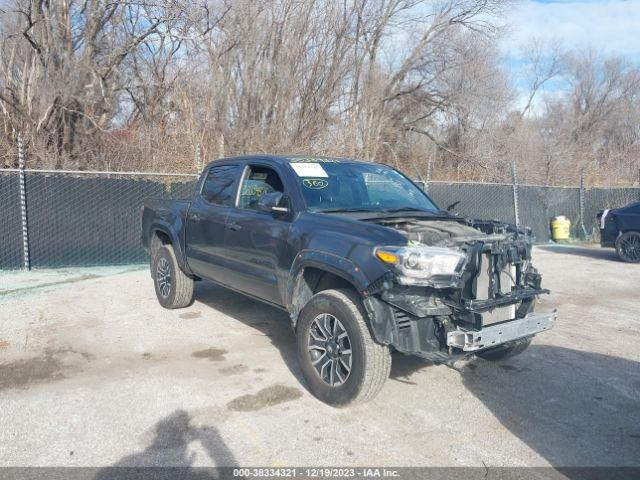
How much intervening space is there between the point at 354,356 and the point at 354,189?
1793 millimetres

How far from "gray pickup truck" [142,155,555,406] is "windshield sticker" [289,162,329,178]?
16mm

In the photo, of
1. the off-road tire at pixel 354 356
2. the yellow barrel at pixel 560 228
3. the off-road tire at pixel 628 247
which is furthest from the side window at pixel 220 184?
the yellow barrel at pixel 560 228

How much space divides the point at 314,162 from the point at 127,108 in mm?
10875

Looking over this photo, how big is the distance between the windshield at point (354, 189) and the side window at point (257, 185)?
0.91ft

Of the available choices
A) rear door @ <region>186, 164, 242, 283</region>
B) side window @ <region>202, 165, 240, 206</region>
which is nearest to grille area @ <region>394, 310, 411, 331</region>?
rear door @ <region>186, 164, 242, 283</region>

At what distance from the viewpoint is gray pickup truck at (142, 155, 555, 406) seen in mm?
3672

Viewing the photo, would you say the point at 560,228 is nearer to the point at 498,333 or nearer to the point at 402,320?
the point at 498,333

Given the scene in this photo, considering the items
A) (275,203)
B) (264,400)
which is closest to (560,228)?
(275,203)

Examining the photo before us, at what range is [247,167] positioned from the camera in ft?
18.0

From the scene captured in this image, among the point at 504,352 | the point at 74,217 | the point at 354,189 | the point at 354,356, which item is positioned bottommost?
the point at 504,352

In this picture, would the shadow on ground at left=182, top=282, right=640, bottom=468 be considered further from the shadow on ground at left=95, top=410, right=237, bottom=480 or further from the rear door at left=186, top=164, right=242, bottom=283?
the shadow on ground at left=95, top=410, right=237, bottom=480

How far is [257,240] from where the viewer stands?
196 inches

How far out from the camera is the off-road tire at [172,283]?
6566 mm

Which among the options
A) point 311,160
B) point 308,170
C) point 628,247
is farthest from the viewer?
point 628,247
